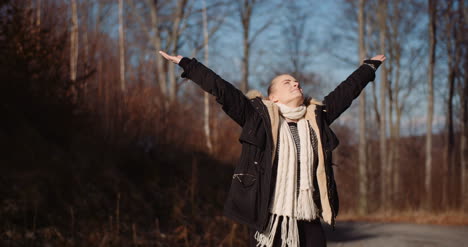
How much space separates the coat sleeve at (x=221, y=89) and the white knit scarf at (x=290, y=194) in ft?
1.10

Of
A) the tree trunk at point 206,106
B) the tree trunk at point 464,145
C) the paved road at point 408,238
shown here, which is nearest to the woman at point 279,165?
the paved road at point 408,238

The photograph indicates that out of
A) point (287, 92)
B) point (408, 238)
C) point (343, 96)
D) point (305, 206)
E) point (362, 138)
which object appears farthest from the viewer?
point (362, 138)

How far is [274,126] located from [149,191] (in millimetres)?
7374

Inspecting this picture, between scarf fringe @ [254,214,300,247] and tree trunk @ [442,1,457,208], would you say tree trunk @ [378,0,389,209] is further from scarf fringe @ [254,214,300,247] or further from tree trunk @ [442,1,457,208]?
scarf fringe @ [254,214,300,247]

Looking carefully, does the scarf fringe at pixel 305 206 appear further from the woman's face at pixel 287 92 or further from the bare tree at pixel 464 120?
the bare tree at pixel 464 120

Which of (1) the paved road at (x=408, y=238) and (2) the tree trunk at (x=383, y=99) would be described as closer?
(1) the paved road at (x=408, y=238)

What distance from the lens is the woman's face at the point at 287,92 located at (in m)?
3.67

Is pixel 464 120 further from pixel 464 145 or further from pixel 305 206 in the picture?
pixel 305 206

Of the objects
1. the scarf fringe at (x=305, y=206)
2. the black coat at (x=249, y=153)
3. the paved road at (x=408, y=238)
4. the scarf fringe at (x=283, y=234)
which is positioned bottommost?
the paved road at (x=408, y=238)

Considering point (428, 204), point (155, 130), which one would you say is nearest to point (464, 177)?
point (428, 204)

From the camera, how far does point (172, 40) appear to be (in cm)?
2273

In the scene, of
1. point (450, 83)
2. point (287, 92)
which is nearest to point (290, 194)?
point (287, 92)

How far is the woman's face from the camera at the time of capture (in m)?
3.67

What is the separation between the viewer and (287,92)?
3695 mm
